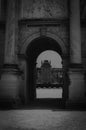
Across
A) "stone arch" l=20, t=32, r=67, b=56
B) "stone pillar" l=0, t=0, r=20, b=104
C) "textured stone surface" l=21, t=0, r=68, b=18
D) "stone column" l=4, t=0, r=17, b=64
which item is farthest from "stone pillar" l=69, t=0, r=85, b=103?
"stone column" l=4, t=0, r=17, b=64

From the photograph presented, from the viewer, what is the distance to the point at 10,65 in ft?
43.0

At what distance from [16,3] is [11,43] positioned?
2581 millimetres

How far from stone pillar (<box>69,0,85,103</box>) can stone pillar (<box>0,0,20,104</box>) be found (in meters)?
3.01

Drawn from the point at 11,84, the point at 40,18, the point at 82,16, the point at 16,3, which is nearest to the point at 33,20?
the point at 40,18

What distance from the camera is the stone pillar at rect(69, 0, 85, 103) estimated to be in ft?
40.7

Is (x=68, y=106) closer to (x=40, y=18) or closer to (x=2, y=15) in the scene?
(x=40, y=18)

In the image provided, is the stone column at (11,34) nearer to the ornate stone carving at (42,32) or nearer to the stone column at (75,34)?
the ornate stone carving at (42,32)

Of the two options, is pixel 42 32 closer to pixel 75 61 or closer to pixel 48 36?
pixel 48 36

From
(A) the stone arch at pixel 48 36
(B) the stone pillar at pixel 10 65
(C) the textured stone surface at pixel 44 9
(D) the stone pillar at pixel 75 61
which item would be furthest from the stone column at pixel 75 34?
(B) the stone pillar at pixel 10 65

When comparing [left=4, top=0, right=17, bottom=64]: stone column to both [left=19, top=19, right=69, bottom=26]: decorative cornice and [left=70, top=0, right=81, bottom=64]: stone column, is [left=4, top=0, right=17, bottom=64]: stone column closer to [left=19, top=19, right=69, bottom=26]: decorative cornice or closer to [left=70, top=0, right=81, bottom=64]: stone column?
[left=19, top=19, right=69, bottom=26]: decorative cornice

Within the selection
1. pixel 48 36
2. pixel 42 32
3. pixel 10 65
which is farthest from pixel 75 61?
pixel 10 65

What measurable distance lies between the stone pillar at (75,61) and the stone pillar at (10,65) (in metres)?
3.01

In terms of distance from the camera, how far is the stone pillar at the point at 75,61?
40.7 ft

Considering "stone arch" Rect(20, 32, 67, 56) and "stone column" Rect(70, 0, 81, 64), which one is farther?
"stone arch" Rect(20, 32, 67, 56)
